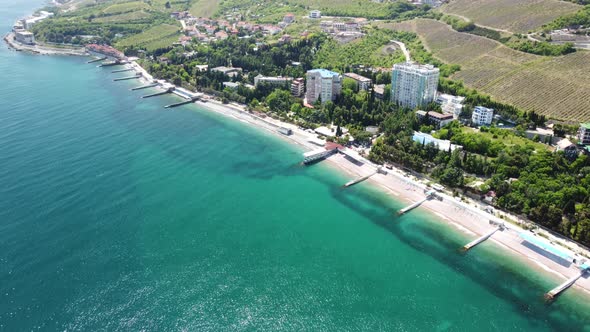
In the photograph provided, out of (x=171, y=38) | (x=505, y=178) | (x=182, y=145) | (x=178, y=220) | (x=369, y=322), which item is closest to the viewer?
(x=369, y=322)

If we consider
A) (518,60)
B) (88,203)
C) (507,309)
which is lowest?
(507,309)

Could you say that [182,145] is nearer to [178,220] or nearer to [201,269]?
[178,220]

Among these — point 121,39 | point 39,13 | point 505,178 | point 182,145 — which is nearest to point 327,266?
point 505,178

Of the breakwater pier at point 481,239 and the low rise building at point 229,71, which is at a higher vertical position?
the low rise building at point 229,71

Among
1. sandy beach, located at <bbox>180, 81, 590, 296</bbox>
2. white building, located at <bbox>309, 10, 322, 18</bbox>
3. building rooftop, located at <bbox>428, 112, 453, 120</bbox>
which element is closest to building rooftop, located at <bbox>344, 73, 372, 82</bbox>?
building rooftop, located at <bbox>428, 112, 453, 120</bbox>

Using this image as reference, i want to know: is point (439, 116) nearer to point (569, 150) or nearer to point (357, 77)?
point (569, 150)

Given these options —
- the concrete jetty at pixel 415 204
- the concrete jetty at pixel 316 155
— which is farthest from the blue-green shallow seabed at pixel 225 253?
the concrete jetty at pixel 316 155

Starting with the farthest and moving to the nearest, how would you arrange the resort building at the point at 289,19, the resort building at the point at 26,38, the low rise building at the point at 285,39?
the resort building at the point at 26,38
the resort building at the point at 289,19
the low rise building at the point at 285,39

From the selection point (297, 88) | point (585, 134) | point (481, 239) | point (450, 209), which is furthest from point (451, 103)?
point (481, 239)

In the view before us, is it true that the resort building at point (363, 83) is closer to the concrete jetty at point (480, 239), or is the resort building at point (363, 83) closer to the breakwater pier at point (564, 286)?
the concrete jetty at point (480, 239)
